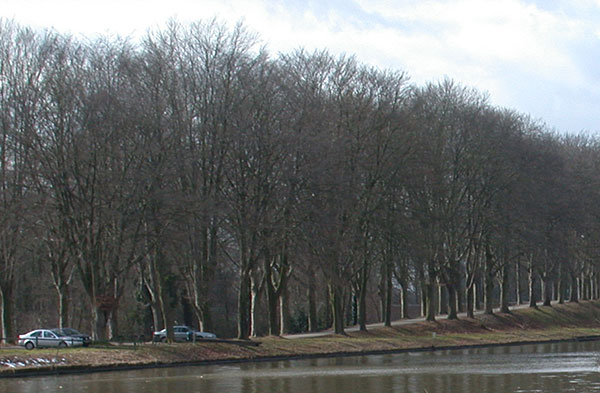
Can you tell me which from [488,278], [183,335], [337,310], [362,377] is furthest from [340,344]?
[488,278]

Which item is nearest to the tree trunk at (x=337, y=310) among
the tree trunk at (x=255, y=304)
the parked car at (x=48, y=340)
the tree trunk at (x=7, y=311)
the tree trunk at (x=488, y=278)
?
the tree trunk at (x=255, y=304)

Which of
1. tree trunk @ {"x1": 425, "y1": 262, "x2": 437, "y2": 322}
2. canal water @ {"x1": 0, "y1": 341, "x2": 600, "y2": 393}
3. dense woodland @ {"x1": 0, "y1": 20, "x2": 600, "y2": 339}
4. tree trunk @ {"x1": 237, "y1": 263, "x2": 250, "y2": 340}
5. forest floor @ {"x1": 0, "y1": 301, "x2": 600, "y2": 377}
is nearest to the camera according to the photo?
canal water @ {"x1": 0, "y1": 341, "x2": 600, "y2": 393}

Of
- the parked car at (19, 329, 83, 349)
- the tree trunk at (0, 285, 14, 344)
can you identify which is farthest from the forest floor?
the tree trunk at (0, 285, 14, 344)

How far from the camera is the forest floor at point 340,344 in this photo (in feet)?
148

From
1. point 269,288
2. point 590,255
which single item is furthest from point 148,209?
point 590,255

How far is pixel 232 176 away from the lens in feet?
185

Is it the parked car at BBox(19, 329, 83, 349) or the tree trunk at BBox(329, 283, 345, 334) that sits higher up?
the tree trunk at BBox(329, 283, 345, 334)

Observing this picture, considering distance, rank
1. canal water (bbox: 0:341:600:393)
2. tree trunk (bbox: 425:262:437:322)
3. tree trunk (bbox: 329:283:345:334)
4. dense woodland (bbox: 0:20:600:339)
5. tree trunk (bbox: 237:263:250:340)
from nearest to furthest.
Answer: canal water (bbox: 0:341:600:393) < dense woodland (bbox: 0:20:600:339) < tree trunk (bbox: 237:263:250:340) < tree trunk (bbox: 329:283:345:334) < tree trunk (bbox: 425:262:437:322)

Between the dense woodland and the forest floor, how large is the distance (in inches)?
119

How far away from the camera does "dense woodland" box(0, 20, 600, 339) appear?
49719mm

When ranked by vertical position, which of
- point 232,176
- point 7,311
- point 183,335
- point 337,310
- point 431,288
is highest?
point 232,176

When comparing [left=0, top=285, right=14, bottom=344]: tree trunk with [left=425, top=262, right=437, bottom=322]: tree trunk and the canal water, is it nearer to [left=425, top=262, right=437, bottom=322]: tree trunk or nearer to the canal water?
the canal water

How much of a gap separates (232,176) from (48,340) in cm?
1432

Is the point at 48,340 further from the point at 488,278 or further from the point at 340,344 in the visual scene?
the point at 488,278
